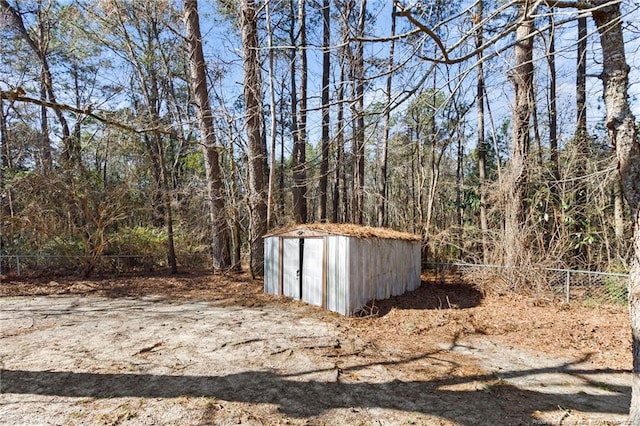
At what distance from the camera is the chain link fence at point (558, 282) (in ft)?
22.7

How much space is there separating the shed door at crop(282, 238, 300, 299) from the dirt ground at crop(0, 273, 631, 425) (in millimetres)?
374

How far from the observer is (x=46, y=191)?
9.33m

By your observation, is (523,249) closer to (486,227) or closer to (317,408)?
(486,227)

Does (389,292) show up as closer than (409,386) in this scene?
No

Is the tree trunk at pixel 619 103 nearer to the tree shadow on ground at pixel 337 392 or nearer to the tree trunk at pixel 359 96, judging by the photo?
the tree shadow on ground at pixel 337 392

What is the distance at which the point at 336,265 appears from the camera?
650 cm

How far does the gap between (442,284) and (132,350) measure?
314 inches

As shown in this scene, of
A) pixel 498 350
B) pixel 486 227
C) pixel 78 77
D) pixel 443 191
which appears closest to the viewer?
pixel 498 350

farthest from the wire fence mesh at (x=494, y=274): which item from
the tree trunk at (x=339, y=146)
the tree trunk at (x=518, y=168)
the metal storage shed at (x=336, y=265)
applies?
the tree trunk at (x=339, y=146)

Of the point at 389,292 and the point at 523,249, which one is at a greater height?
the point at 523,249

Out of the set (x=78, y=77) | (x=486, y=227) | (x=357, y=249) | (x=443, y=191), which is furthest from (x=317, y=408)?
(x=78, y=77)

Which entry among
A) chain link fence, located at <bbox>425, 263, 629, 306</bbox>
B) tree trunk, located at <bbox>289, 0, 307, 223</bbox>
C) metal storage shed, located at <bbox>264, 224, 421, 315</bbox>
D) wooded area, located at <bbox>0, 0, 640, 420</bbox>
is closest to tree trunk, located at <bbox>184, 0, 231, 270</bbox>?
wooded area, located at <bbox>0, 0, 640, 420</bbox>

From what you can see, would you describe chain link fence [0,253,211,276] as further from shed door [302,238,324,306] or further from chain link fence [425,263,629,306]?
chain link fence [425,263,629,306]

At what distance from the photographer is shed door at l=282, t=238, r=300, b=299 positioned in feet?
24.6
